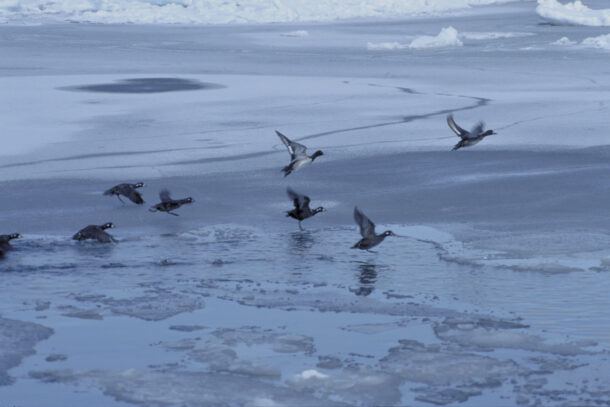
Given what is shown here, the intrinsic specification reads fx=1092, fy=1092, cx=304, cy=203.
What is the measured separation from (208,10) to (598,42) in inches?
724

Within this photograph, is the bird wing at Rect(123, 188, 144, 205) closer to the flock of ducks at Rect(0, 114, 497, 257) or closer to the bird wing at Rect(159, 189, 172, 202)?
the flock of ducks at Rect(0, 114, 497, 257)

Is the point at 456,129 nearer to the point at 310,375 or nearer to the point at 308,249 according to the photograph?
the point at 308,249

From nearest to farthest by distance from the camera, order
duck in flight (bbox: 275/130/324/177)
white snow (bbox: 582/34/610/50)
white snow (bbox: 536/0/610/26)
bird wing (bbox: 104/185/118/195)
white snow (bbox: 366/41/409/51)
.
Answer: bird wing (bbox: 104/185/118/195) → duck in flight (bbox: 275/130/324/177) → white snow (bbox: 582/34/610/50) → white snow (bbox: 366/41/409/51) → white snow (bbox: 536/0/610/26)

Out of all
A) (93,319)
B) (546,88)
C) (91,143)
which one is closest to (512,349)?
(93,319)

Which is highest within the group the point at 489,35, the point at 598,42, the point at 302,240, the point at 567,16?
the point at 567,16

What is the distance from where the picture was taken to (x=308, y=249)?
8328 millimetres

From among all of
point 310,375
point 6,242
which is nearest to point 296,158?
point 6,242

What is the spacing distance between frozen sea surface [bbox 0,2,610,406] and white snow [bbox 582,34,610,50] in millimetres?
5603

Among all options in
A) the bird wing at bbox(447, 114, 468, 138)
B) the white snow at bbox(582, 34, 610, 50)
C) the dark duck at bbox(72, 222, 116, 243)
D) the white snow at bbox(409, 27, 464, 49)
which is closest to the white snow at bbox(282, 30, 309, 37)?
the white snow at bbox(409, 27, 464, 49)

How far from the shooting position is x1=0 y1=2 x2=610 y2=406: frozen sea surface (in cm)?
552

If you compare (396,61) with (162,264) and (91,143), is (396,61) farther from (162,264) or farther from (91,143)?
(162,264)

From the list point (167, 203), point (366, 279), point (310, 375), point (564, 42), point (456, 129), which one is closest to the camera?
point (310, 375)

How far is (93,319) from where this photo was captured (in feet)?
21.4

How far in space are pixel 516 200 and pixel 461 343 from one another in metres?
4.16
